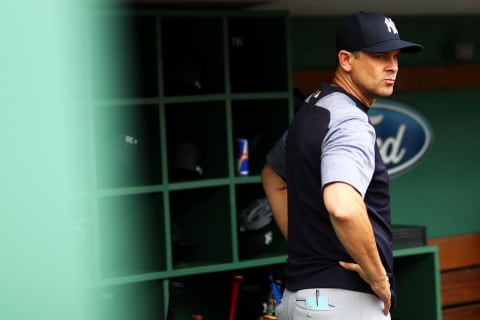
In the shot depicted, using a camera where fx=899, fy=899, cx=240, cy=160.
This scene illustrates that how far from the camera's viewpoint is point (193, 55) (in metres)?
4.12

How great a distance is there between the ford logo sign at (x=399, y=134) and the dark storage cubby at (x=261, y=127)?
938mm

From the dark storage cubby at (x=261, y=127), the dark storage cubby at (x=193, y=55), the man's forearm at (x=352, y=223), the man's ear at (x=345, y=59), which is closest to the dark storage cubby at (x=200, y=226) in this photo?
the dark storage cubby at (x=261, y=127)

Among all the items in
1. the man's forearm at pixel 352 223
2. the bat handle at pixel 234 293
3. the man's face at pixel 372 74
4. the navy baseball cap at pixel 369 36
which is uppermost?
the navy baseball cap at pixel 369 36

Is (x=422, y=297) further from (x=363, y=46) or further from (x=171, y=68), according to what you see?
(x=363, y=46)

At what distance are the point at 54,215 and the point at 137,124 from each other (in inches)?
137

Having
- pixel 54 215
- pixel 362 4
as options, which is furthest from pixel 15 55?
pixel 362 4

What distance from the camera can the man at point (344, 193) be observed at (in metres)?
2.51

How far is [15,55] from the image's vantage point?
784 millimetres

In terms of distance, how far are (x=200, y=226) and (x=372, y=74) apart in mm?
1726

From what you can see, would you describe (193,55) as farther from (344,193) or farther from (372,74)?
(344,193)

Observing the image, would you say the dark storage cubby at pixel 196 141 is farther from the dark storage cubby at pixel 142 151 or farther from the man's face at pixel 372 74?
the man's face at pixel 372 74

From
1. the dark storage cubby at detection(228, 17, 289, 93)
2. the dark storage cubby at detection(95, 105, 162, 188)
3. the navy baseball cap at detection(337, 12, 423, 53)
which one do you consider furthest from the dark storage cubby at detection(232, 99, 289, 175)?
the navy baseball cap at detection(337, 12, 423, 53)

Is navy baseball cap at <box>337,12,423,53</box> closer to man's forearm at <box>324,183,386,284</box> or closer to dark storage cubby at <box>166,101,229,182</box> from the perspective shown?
man's forearm at <box>324,183,386,284</box>

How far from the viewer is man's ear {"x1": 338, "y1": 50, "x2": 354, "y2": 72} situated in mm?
2852
